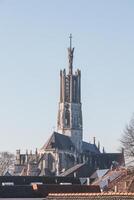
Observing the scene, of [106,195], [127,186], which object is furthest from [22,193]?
[106,195]

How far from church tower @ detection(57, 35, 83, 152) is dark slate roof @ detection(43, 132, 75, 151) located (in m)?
5.29

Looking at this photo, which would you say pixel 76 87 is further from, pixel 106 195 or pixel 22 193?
pixel 106 195

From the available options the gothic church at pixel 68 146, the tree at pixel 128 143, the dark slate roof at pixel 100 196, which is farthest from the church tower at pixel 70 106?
the dark slate roof at pixel 100 196

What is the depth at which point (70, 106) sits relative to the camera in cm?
17388

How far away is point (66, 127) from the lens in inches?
6811

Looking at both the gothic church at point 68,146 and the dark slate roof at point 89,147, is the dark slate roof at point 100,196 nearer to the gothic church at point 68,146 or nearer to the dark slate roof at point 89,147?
the gothic church at point 68,146

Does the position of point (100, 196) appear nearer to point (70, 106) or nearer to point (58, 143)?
point (58, 143)

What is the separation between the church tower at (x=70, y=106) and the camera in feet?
568

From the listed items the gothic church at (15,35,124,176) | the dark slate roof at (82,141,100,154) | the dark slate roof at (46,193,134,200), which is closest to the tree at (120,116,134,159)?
the dark slate roof at (46,193,134,200)

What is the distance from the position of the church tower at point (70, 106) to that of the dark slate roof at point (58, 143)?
17.4 feet

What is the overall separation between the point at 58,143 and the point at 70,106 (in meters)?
17.3

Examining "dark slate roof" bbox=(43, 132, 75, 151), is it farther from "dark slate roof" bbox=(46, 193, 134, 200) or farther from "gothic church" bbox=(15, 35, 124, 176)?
"dark slate roof" bbox=(46, 193, 134, 200)

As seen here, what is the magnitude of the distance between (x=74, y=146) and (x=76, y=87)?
17.1 m

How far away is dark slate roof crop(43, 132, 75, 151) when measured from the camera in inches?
6225
